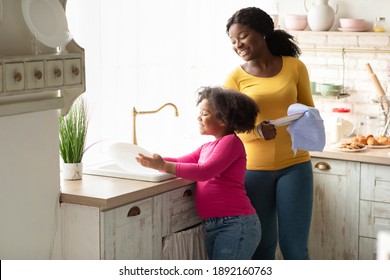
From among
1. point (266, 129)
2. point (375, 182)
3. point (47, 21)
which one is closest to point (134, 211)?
point (266, 129)

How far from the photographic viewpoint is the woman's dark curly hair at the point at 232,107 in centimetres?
364

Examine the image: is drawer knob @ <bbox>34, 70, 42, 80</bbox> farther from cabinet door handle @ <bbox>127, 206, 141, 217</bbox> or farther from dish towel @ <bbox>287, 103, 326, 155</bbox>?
dish towel @ <bbox>287, 103, 326, 155</bbox>

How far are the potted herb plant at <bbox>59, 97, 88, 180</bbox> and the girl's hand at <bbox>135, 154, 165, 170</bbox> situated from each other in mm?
309

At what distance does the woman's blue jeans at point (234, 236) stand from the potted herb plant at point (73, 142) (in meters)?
0.68

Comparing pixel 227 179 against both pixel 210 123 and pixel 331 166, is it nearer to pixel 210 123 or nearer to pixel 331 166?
pixel 210 123

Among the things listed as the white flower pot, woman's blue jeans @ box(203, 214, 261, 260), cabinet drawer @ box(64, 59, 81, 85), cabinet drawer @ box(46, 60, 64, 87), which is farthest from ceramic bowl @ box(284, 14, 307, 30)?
cabinet drawer @ box(46, 60, 64, 87)

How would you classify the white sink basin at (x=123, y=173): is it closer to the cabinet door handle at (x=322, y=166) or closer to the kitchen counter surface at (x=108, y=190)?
the kitchen counter surface at (x=108, y=190)

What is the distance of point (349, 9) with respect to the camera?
5070 mm

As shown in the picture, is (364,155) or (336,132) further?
(336,132)

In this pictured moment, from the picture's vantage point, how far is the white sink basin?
365cm

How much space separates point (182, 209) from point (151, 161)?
1.19 feet

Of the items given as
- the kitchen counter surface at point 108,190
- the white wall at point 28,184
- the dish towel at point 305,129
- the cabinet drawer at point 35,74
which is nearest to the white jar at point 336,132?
the dish towel at point 305,129

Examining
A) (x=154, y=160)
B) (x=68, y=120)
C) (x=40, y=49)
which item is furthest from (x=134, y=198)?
(x=40, y=49)

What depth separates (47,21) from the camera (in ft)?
10.5
